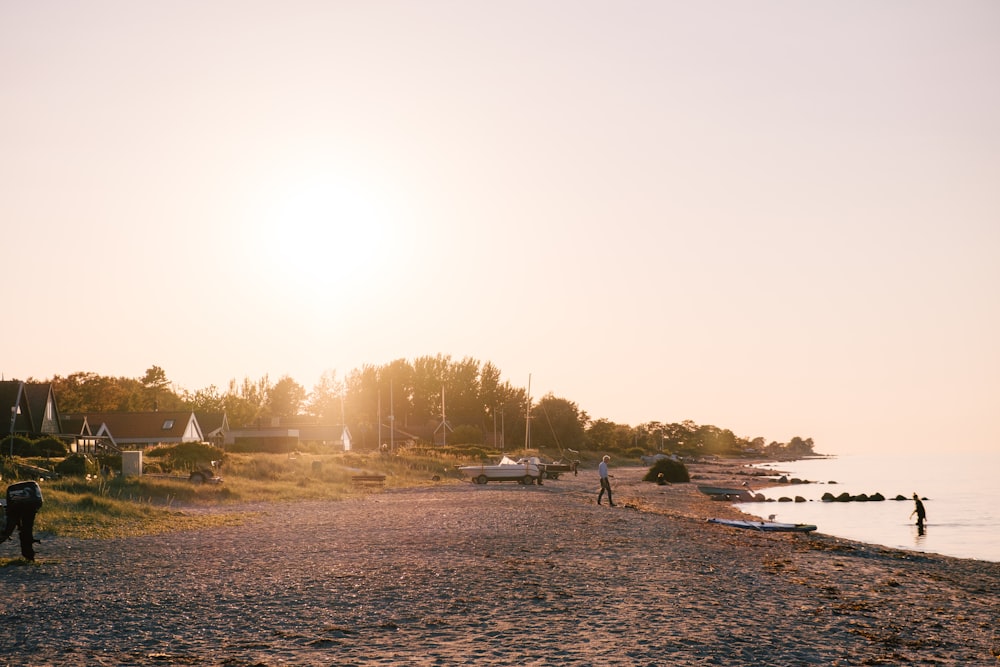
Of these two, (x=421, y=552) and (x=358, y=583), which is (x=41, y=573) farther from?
(x=421, y=552)

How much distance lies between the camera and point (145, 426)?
310ft

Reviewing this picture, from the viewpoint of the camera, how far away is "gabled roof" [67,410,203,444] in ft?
306

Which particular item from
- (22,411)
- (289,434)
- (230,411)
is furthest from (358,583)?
(230,411)

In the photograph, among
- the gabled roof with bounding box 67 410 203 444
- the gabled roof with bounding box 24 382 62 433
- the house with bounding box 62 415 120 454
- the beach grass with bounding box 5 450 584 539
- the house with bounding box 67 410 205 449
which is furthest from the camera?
the gabled roof with bounding box 67 410 203 444

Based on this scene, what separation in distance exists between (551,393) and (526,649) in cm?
13323

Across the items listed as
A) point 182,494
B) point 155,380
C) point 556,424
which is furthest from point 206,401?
point 182,494

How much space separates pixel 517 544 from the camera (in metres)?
Result: 23.0

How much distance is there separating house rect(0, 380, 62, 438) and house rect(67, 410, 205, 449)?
20814mm

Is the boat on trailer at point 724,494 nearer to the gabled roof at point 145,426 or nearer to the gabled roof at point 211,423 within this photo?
the gabled roof at point 145,426

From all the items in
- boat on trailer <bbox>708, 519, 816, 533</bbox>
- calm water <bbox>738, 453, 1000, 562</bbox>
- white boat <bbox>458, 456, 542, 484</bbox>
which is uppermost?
white boat <bbox>458, 456, 542, 484</bbox>

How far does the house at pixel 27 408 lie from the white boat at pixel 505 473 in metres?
31.1

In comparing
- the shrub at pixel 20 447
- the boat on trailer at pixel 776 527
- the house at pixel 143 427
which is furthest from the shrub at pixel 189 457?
the house at pixel 143 427

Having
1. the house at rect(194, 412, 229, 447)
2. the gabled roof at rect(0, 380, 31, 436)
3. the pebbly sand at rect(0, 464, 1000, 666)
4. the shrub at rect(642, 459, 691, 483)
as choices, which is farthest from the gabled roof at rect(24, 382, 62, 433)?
the shrub at rect(642, 459, 691, 483)

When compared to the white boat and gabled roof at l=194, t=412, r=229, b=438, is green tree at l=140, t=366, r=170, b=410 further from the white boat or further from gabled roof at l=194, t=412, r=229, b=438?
the white boat
